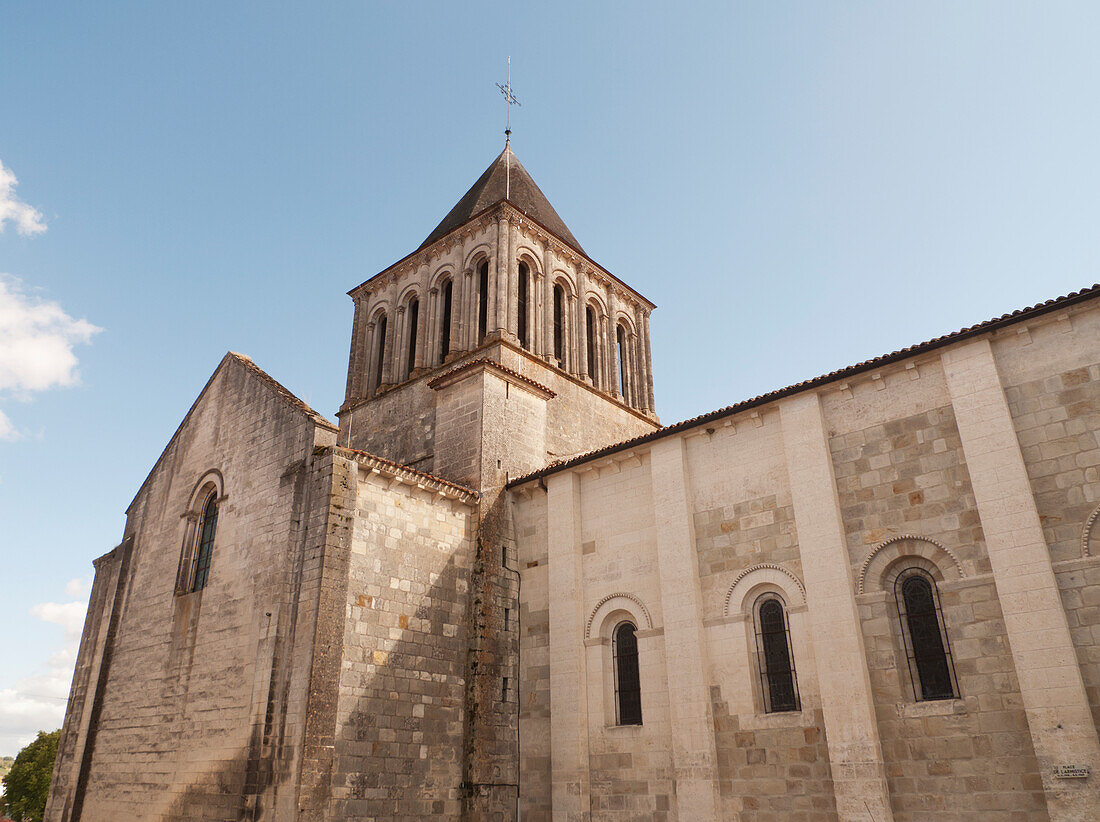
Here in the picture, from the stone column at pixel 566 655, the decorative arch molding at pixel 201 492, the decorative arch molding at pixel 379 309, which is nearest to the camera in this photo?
the stone column at pixel 566 655

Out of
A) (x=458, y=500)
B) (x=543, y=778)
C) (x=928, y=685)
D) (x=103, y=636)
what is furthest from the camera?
(x=103, y=636)

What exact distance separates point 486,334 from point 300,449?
264 inches

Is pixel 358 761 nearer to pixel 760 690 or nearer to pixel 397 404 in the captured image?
pixel 760 690

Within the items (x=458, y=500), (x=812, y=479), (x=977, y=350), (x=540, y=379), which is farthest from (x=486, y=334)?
(x=977, y=350)

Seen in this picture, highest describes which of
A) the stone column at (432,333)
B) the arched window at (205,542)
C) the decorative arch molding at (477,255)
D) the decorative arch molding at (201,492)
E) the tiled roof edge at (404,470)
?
the decorative arch molding at (477,255)

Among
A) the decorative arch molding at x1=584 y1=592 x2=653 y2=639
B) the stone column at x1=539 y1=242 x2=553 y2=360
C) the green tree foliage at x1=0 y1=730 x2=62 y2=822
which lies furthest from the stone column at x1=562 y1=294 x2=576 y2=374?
the green tree foliage at x1=0 y1=730 x2=62 y2=822

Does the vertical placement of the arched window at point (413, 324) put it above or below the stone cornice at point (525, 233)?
below

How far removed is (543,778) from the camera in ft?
44.3

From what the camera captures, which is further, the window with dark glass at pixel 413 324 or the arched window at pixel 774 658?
the window with dark glass at pixel 413 324

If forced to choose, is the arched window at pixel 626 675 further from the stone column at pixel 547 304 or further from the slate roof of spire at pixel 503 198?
the slate roof of spire at pixel 503 198

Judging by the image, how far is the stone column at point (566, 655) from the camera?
13.0m

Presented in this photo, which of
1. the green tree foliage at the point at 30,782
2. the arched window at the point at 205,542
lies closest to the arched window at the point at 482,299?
the arched window at the point at 205,542

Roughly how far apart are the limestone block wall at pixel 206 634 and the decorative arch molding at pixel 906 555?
8.79 metres

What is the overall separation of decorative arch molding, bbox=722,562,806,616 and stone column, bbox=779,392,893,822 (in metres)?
0.27
